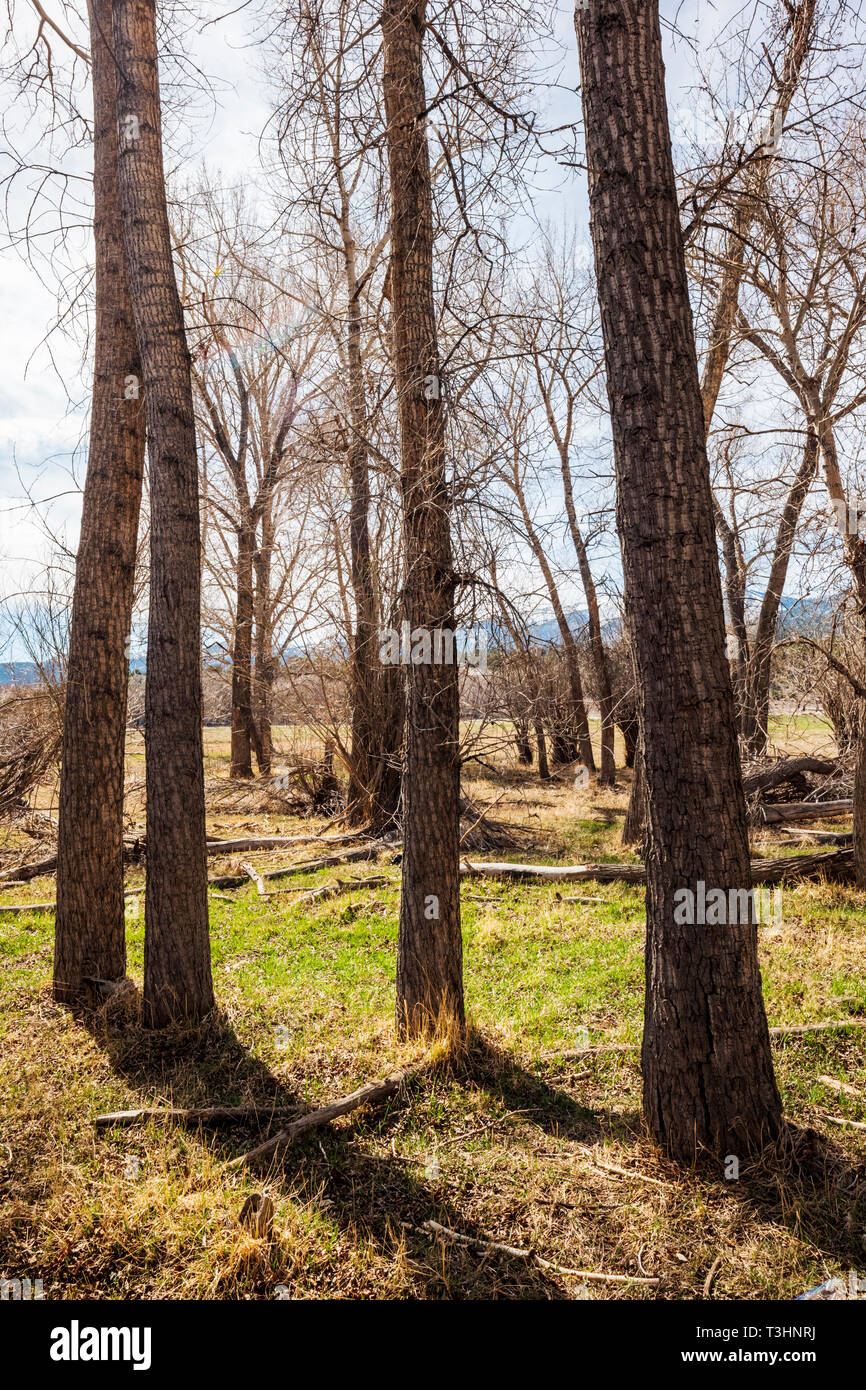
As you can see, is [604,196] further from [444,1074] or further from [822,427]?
[822,427]

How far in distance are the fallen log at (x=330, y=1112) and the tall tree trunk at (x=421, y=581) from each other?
514mm

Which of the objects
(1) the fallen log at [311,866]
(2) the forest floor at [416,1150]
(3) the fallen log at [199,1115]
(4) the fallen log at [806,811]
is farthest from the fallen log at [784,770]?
(3) the fallen log at [199,1115]

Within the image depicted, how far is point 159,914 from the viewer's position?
5.34m

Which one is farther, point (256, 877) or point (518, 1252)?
point (256, 877)

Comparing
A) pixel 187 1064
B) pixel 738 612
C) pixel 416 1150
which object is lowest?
pixel 416 1150

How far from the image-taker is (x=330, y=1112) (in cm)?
411

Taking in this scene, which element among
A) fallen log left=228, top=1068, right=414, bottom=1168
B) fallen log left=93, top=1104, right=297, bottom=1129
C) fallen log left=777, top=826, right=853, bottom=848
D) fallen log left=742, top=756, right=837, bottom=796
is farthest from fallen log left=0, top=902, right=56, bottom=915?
fallen log left=742, top=756, right=837, bottom=796

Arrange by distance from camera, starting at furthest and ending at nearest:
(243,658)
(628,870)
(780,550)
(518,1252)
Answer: (243,658), (628,870), (780,550), (518,1252)

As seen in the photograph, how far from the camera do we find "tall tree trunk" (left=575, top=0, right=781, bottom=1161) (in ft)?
11.8

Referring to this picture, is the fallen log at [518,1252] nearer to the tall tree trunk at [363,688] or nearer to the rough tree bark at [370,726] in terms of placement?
the tall tree trunk at [363,688]

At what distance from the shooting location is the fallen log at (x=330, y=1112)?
377 cm

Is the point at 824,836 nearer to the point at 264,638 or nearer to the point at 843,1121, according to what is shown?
the point at 843,1121

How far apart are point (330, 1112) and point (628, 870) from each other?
6.36 metres

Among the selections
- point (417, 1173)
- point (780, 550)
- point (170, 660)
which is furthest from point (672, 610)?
point (780, 550)
